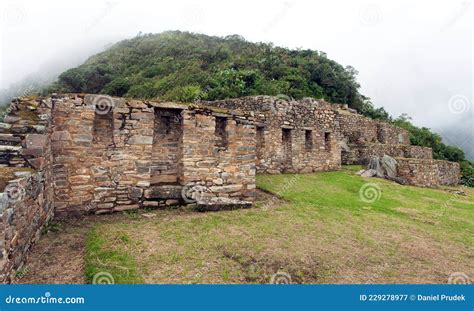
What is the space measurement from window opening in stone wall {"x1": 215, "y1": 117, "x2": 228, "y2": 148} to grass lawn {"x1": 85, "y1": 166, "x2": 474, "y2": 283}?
6.84 feet

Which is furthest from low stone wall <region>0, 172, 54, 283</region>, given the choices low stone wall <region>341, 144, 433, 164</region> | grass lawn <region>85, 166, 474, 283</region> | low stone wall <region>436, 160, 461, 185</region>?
low stone wall <region>436, 160, 461, 185</region>

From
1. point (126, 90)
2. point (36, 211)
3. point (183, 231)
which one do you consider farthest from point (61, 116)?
point (126, 90)

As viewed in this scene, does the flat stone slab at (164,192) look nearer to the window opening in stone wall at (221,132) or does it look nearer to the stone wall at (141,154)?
the stone wall at (141,154)

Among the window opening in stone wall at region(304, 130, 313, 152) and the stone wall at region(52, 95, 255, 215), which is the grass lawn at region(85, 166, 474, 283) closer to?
the stone wall at region(52, 95, 255, 215)

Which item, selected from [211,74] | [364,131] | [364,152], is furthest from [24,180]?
[211,74]

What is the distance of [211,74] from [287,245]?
2588 cm

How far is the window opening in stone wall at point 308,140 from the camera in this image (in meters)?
15.6

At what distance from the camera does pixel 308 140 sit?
51.7 ft

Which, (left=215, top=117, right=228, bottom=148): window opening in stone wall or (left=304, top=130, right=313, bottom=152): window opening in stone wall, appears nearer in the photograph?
(left=215, top=117, right=228, bottom=148): window opening in stone wall

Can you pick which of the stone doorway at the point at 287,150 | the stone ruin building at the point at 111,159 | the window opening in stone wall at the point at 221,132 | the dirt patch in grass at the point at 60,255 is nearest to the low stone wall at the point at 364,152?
the stone doorway at the point at 287,150

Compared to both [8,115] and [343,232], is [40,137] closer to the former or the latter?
[8,115]

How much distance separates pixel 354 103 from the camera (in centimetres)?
3775

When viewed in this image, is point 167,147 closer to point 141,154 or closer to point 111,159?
point 141,154

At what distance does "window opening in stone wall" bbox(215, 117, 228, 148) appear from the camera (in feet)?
29.6
